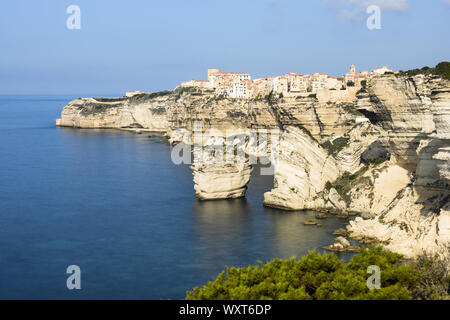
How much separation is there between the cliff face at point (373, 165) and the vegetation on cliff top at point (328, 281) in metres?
10.1

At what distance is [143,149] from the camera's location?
323ft

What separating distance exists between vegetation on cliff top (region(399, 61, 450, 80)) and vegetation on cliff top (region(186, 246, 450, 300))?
595 inches

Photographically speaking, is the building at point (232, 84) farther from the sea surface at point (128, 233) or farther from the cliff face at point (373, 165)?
the sea surface at point (128, 233)

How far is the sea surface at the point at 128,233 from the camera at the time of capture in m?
32.3

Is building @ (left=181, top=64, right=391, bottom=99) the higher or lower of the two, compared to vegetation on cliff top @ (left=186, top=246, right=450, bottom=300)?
higher

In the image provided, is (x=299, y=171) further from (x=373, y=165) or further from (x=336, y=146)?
(x=373, y=165)

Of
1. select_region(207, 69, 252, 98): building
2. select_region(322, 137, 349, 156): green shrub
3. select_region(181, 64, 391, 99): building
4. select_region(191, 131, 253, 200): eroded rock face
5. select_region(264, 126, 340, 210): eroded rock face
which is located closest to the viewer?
select_region(264, 126, 340, 210): eroded rock face

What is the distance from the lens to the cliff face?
34438 mm

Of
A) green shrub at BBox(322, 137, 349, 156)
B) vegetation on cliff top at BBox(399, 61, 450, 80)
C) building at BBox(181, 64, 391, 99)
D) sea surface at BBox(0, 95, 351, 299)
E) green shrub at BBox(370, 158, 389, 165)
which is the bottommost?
sea surface at BBox(0, 95, 351, 299)

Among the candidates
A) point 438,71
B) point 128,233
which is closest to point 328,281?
point 438,71

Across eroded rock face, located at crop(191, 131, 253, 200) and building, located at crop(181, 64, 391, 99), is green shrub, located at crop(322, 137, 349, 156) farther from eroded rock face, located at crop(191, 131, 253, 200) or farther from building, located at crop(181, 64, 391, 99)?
building, located at crop(181, 64, 391, 99)

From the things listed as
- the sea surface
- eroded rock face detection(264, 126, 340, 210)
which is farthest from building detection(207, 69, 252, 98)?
eroded rock face detection(264, 126, 340, 210)

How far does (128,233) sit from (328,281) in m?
24.6

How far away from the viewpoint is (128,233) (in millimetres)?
42344
